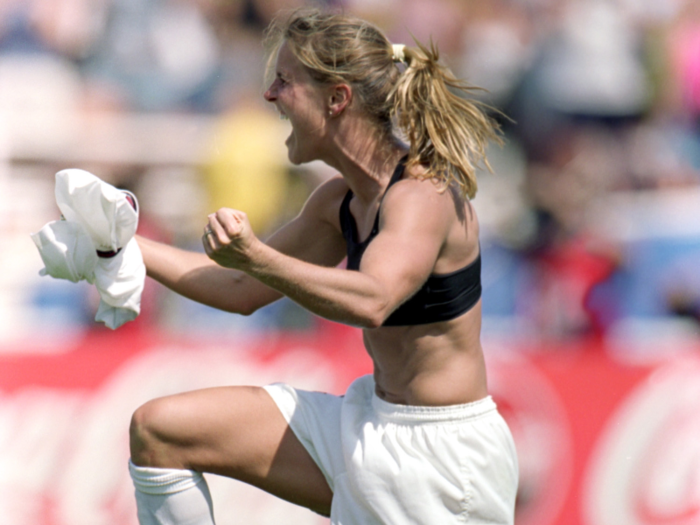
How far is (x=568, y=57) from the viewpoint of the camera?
4.96m

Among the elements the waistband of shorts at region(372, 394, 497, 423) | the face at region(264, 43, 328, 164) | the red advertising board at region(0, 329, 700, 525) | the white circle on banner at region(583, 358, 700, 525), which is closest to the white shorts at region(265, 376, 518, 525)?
the waistband of shorts at region(372, 394, 497, 423)

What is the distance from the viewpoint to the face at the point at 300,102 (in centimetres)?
238

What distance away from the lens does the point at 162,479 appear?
231cm

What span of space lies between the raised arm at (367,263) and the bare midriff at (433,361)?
0.93 ft

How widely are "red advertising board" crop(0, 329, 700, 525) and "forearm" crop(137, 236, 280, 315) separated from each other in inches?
53.5

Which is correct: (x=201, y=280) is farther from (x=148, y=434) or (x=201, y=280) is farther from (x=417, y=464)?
(x=417, y=464)

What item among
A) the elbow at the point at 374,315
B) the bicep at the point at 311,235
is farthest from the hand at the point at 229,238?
the bicep at the point at 311,235

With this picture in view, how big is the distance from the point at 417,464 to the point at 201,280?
2.85 ft

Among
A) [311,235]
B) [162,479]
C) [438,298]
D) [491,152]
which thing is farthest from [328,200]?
[491,152]

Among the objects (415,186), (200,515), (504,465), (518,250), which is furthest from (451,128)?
(518,250)

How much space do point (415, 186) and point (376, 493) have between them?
82cm

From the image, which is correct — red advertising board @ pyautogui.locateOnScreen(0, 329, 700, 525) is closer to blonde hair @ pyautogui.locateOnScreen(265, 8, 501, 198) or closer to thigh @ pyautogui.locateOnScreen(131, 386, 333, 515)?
thigh @ pyautogui.locateOnScreen(131, 386, 333, 515)

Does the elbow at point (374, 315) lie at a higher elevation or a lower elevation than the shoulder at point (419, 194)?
lower

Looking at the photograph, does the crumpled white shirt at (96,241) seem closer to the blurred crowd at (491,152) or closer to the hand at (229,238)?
the hand at (229,238)
